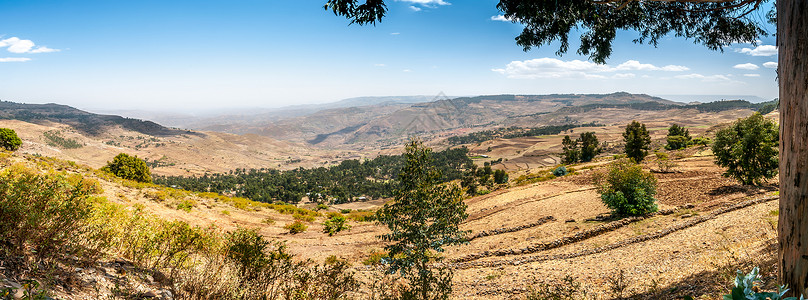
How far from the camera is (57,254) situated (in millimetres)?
5316

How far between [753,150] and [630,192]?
22.9ft

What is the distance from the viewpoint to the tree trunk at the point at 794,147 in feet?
11.6

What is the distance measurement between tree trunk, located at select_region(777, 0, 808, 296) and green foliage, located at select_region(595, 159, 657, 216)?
46.7 ft

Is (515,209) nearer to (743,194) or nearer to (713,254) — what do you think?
(743,194)

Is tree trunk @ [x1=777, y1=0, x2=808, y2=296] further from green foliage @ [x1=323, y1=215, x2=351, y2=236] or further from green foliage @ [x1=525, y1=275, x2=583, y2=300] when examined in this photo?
green foliage @ [x1=323, y1=215, x2=351, y2=236]

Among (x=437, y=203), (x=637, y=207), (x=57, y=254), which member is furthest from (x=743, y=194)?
(x=57, y=254)

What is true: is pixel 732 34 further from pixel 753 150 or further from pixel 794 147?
pixel 753 150

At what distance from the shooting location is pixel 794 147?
3.64 metres

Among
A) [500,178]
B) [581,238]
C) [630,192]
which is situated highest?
[630,192]

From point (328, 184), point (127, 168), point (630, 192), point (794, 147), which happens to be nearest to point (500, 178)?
point (630, 192)

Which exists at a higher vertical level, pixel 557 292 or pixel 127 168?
pixel 557 292

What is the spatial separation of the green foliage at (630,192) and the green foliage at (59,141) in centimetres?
22865

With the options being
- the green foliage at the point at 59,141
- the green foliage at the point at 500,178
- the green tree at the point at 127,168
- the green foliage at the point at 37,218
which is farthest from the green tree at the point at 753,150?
the green foliage at the point at 59,141

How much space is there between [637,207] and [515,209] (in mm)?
8529
